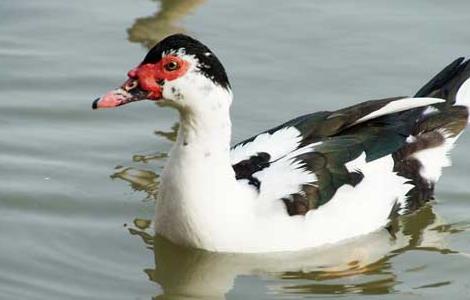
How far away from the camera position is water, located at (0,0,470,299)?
26.8 ft

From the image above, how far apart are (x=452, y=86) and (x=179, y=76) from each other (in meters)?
2.27

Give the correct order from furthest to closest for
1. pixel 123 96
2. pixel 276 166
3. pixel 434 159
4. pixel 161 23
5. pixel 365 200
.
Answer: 1. pixel 161 23
2. pixel 434 159
3. pixel 365 200
4. pixel 276 166
5. pixel 123 96

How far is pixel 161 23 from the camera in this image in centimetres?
1183

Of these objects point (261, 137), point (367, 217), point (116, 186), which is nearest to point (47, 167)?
point (116, 186)

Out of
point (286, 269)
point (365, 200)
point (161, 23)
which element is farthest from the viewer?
point (161, 23)

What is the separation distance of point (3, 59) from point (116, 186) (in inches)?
82.9

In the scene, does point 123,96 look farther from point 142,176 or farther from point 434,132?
point 434,132

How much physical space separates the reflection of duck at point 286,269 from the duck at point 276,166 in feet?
0.24

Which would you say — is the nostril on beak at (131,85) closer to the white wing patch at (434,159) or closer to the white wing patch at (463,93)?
the white wing patch at (434,159)

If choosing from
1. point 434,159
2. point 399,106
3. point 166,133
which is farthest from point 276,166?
point 166,133

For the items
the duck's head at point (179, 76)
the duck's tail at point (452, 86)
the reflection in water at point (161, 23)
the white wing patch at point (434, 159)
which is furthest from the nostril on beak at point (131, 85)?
the reflection in water at point (161, 23)

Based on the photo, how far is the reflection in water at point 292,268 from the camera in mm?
8086

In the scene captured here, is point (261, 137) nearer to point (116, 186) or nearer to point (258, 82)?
point (116, 186)

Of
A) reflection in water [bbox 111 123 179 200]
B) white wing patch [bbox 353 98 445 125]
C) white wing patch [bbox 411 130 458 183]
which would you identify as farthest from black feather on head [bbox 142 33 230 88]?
white wing patch [bbox 411 130 458 183]
